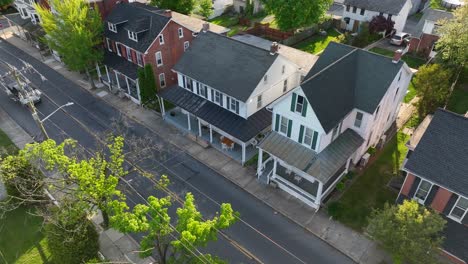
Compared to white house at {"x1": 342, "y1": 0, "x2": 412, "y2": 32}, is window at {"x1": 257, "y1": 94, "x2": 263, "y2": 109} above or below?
below

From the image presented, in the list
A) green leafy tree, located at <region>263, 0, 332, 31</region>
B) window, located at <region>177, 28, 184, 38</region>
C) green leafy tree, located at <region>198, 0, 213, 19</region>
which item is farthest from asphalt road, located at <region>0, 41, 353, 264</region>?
green leafy tree, located at <region>263, 0, 332, 31</region>

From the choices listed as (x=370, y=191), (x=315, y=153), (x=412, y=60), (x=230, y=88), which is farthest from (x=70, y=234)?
(x=412, y=60)

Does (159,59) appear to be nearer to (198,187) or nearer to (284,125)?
(198,187)

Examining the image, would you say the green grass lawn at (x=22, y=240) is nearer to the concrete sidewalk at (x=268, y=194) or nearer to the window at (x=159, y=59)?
the concrete sidewalk at (x=268, y=194)

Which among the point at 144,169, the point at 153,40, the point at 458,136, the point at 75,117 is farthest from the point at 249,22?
the point at 458,136

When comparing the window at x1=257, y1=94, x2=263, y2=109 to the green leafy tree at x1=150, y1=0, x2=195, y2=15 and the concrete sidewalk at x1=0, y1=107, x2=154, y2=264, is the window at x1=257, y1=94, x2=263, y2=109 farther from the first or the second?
the green leafy tree at x1=150, y1=0, x2=195, y2=15

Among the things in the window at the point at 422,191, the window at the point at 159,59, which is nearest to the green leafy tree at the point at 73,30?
the window at the point at 159,59
